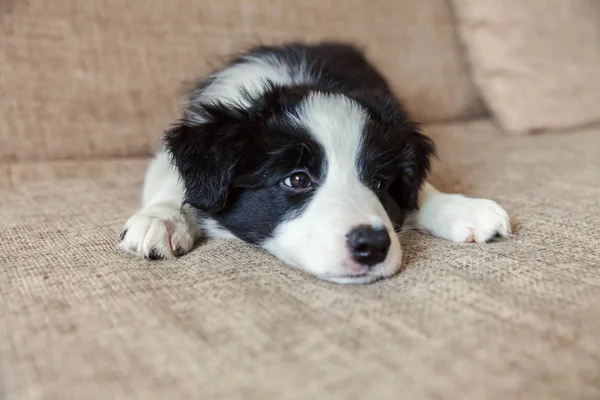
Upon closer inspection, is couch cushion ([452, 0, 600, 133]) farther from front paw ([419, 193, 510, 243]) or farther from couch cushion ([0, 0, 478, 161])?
front paw ([419, 193, 510, 243])

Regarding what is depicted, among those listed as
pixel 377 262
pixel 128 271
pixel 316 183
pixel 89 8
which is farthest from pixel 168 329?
pixel 89 8

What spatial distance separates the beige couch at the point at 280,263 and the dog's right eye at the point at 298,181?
6.8 inches

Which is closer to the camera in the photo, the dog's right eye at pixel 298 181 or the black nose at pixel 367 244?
the black nose at pixel 367 244

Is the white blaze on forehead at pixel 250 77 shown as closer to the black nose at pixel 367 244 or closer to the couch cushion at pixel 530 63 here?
the black nose at pixel 367 244

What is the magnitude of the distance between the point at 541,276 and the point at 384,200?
0.47m

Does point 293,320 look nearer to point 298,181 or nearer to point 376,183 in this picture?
point 298,181

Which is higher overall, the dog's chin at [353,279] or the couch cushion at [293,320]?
the couch cushion at [293,320]

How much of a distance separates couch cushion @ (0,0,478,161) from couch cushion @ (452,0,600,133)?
50 cm

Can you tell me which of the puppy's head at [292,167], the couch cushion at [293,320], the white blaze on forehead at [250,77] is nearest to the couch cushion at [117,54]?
the white blaze on forehead at [250,77]

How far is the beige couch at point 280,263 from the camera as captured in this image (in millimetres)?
843

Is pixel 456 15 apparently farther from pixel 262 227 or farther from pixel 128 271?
pixel 128 271

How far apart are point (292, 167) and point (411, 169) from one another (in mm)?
355

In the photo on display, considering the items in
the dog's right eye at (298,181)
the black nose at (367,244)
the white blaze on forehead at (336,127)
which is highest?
the white blaze on forehead at (336,127)

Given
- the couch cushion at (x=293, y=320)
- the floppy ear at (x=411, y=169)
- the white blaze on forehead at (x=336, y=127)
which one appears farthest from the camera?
the floppy ear at (x=411, y=169)
